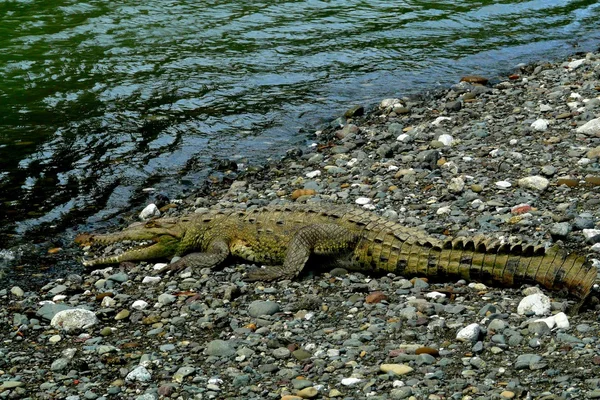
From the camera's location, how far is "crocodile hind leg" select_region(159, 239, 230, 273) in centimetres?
841

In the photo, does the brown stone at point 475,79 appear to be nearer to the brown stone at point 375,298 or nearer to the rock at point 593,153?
the rock at point 593,153

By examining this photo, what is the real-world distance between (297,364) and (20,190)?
6733 millimetres

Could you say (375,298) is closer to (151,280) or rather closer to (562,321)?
(562,321)

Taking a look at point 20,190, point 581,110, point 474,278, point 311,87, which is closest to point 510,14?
point 311,87

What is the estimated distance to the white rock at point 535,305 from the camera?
6105 mm

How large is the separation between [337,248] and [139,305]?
6.27 ft

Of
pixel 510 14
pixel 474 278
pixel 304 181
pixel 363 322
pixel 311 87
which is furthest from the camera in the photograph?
pixel 510 14

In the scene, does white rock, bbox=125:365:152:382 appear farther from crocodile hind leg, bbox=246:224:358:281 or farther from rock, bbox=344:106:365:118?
rock, bbox=344:106:365:118

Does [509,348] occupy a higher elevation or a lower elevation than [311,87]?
higher

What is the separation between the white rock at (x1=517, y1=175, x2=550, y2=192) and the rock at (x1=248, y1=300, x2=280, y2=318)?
3.39 m

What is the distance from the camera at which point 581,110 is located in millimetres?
11703

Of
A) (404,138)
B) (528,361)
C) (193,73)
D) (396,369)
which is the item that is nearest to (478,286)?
(528,361)

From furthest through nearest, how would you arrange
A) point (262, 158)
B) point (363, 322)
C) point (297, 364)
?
1. point (262, 158)
2. point (363, 322)
3. point (297, 364)

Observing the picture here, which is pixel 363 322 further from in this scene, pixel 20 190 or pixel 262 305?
pixel 20 190
